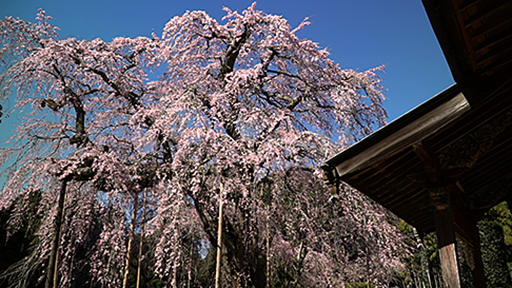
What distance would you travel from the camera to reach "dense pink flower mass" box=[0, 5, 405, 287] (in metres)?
6.16

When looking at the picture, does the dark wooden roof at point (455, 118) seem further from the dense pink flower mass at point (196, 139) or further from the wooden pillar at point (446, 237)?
the dense pink flower mass at point (196, 139)

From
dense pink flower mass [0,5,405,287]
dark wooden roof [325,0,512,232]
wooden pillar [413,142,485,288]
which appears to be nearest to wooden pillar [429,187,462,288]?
wooden pillar [413,142,485,288]

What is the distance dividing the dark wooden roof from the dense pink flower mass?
7.87 feet

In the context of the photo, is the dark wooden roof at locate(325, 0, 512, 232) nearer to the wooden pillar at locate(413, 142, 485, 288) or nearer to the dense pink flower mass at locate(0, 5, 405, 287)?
the wooden pillar at locate(413, 142, 485, 288)

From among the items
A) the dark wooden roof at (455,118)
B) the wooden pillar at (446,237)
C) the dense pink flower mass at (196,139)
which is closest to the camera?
the dark wooden roof at (455,118)

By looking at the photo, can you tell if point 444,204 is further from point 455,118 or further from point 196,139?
point 196,139

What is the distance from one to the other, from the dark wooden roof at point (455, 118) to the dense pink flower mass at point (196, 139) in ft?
7.87

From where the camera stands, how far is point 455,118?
271cm

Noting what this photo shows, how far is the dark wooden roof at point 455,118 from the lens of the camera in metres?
2.28

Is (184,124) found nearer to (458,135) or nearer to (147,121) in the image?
(147,121)

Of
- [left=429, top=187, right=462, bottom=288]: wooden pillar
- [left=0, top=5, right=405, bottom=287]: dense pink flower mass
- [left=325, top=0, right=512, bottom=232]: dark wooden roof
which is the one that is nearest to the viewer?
[left=325, top=0, right=512, bottom=232]: dark wooden roof

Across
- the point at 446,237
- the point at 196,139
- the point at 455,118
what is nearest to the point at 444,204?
the point at 446,237

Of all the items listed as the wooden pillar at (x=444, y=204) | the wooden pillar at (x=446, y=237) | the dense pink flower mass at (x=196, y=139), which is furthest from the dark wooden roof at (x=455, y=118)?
the dense pink flower mass at (x=196, y=139)

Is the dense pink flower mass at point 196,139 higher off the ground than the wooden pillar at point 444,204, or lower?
higher
